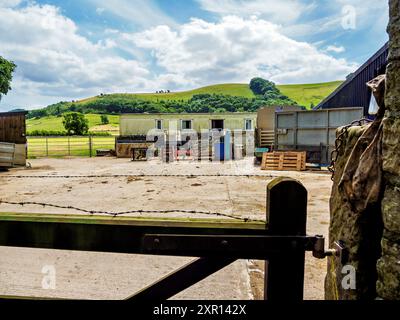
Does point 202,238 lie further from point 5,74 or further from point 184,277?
point 5,74

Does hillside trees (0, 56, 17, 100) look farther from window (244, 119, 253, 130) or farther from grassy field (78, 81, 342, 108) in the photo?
grassy field (78, 81, 342, 108)

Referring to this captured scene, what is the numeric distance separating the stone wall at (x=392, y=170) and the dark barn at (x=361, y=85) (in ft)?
30.6

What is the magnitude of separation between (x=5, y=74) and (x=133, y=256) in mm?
35621

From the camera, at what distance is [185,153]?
2439 centimetres

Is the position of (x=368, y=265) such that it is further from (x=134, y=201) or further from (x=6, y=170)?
(x=6, y=170)

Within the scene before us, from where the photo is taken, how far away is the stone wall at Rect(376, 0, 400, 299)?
1.43 metres

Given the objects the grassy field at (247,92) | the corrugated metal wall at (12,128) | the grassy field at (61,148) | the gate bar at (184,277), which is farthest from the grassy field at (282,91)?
the gate bar at (184,277)

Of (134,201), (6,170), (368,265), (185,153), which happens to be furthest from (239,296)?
(185,153)

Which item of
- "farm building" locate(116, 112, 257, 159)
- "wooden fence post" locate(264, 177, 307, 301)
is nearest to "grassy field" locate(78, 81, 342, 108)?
"farm building" locate(116, 112, 257, 159)

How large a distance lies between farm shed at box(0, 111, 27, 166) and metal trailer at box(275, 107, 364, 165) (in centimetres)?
1573

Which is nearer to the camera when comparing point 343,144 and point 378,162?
point 378,162

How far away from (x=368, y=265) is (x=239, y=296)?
227cm

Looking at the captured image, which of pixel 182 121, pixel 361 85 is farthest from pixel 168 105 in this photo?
pixel 361 85

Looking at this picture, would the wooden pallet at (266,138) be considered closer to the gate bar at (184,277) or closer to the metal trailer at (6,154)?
the metal trailer at (6,154)
